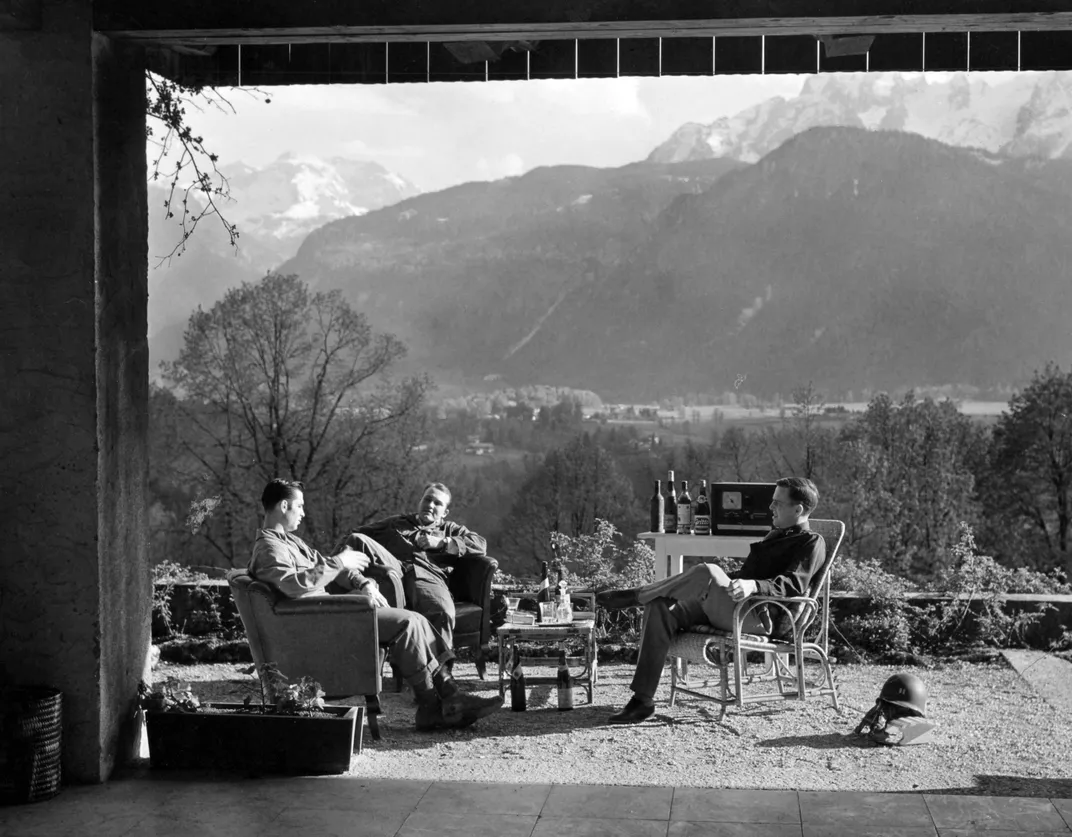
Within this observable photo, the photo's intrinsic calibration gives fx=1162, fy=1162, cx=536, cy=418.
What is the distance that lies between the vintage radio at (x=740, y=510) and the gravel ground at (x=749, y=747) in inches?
40.9

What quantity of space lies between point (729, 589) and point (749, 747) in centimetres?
71

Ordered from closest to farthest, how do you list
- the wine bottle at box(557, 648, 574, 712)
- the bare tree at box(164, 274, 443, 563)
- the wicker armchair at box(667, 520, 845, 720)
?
the wicker armchair at box(667, 520, 845, 720) < the wine bottle at box(557, 648, 574, 712) < the bare tree at box(164, 274, 443, 563)

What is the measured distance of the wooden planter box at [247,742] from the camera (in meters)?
4.15

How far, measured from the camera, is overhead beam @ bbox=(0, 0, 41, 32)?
372cm

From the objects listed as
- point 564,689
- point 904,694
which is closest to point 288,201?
point 564,689

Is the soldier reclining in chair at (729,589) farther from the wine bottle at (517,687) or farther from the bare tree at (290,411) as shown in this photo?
the bare tree at (290,411)

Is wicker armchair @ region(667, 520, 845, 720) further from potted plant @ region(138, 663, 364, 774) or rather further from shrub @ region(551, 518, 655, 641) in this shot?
potted plant @ region(138, 663, 364, 774)

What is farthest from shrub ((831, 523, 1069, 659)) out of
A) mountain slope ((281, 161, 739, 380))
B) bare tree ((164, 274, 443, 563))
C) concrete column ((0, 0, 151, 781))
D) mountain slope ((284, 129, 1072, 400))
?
mountain slope ((281, 161, 739, 380))

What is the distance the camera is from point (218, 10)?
3.94m

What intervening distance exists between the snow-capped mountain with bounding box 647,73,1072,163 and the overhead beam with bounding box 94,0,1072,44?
3716cm

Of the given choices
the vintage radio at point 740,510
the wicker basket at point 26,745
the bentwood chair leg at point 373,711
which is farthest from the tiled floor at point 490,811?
the vintage radio at point 740,510

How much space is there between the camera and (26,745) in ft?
12.2

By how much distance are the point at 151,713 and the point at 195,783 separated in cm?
32

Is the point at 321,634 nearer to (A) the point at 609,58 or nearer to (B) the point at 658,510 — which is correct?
(A) the point at 609,58
